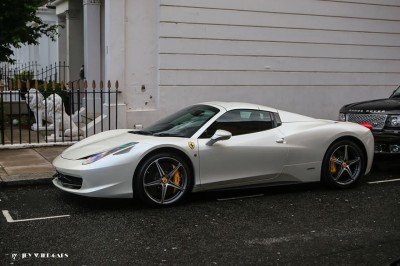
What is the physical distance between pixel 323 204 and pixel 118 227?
270 cm

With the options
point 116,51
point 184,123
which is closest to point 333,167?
point 184,123

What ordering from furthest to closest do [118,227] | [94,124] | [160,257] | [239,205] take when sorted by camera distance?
[94,124], [239,205], [118,227], [160,257]

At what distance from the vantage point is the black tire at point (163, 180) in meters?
6.16

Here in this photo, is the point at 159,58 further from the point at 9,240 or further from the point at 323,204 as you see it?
the point at 9,240

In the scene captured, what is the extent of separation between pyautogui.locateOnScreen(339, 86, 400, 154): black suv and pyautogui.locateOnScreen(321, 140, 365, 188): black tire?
105 centimetres

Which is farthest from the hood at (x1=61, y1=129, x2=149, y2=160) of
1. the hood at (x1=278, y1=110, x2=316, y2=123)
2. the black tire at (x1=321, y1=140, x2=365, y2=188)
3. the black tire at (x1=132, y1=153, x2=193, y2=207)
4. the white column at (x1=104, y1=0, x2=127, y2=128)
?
the white column at (x1=104, y1=0, x2=127, y2=128)

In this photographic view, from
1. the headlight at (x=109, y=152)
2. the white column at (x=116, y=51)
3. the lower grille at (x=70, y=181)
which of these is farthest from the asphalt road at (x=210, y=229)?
the white column at (x=116, y=51)

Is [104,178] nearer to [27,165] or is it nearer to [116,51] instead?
[27,165]

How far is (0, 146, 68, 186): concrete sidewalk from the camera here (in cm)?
765

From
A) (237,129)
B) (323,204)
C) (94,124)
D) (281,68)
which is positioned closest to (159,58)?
(94,124)

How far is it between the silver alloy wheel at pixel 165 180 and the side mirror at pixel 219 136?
1.63ft

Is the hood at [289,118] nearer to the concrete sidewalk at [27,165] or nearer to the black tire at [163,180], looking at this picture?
the black tire at [163,180]

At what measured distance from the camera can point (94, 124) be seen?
11070mm

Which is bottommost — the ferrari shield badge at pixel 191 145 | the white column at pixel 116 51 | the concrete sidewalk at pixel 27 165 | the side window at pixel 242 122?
the concrete sidewalk at pixel 27 165
